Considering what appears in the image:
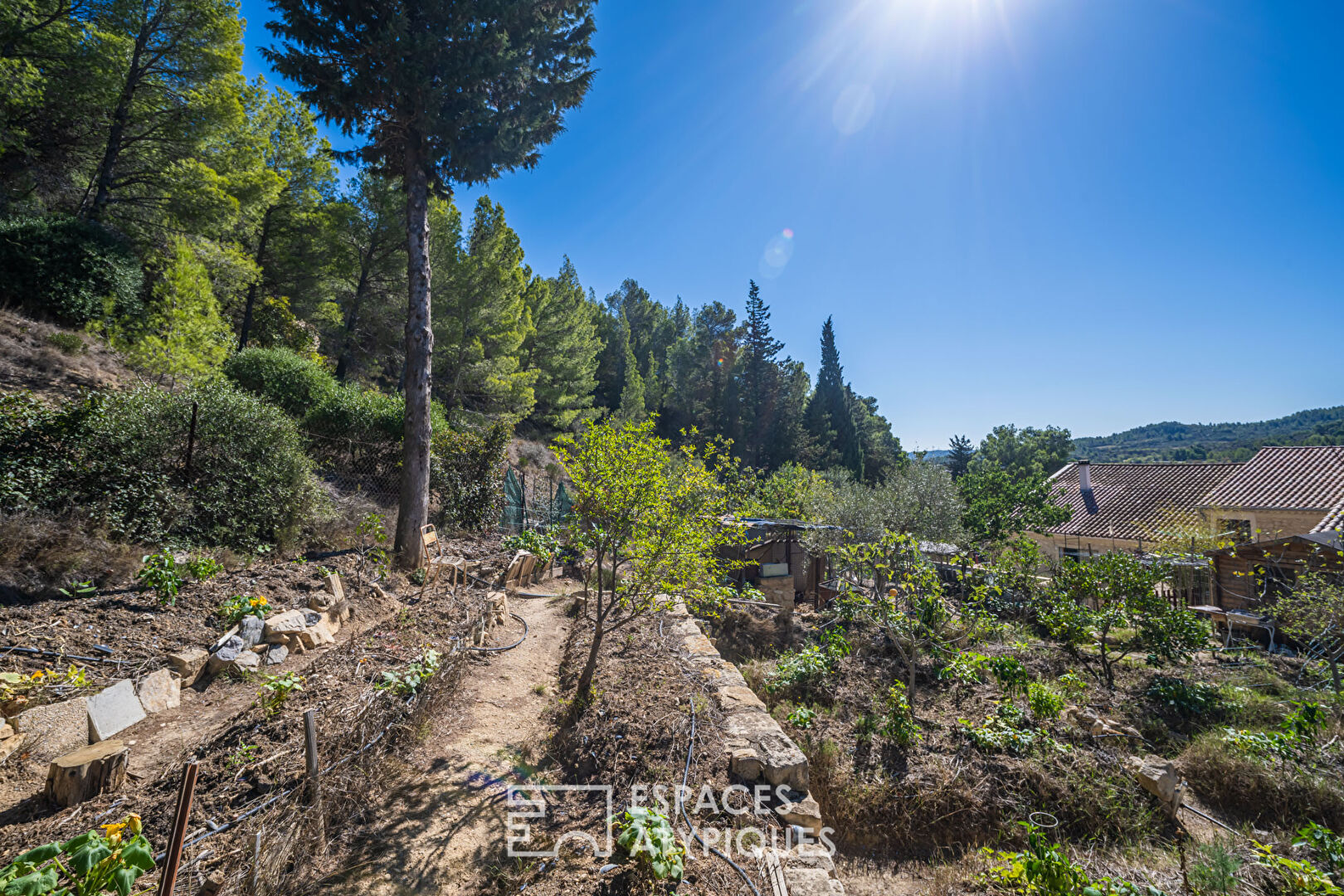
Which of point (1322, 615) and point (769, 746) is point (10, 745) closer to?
point (769, 746)

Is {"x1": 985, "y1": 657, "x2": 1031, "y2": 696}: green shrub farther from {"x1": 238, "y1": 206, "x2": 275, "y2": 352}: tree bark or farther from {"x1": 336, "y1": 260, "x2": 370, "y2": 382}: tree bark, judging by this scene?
{"x1": 238, "y1": 206, "x2": 275, "y2": 352}: tree bark

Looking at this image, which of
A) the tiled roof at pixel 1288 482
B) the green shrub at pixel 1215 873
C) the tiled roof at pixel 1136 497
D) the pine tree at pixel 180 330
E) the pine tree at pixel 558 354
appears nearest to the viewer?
the green shrub at pixel 1215 873

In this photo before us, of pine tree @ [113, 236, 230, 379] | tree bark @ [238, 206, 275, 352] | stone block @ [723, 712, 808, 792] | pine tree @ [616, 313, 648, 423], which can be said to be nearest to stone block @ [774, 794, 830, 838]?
stone block @ [723, 712, 808, 792]

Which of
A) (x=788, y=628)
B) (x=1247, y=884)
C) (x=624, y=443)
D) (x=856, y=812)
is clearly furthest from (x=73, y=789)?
(x=788, y=628)

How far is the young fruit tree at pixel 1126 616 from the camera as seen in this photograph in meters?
5.94

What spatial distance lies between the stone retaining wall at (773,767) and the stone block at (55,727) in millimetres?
4377

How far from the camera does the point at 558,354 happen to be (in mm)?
21734

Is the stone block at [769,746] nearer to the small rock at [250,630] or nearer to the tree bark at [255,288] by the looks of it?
the small rock at [250,630]

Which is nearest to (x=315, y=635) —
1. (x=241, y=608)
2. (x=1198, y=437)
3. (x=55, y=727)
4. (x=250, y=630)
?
(x=250, y=630)

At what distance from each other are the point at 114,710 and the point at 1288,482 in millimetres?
28190

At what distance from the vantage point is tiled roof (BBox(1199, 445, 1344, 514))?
47.6 ft

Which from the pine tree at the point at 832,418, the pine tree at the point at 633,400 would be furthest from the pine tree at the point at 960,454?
the pine tree at the point at 633,400

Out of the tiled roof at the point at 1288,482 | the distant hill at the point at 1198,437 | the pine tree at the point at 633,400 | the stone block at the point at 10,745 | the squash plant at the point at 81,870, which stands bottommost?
the stone block at the point at 10,745

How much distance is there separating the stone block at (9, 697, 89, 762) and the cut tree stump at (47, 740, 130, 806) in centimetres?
56
